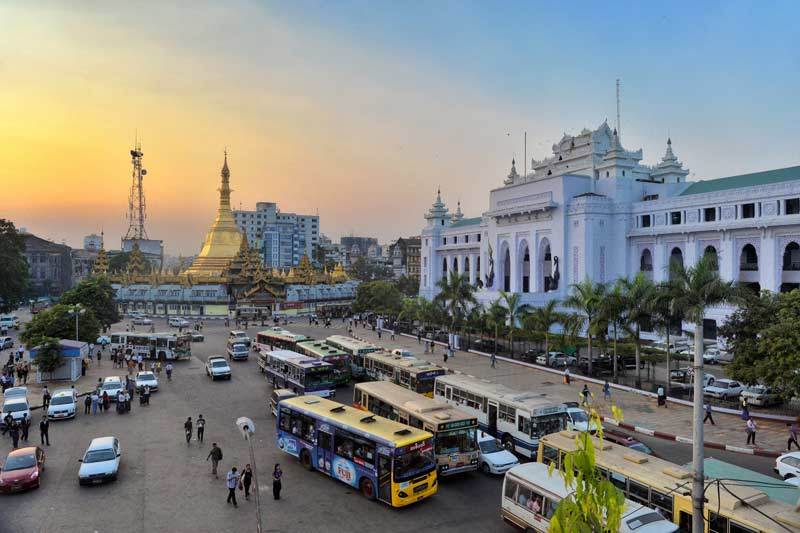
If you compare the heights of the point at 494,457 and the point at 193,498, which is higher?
the point at 494,457

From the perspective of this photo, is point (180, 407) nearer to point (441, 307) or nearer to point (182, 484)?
point (182, 484)

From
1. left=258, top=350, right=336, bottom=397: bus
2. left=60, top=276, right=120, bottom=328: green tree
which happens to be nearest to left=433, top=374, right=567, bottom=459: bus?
left=258, top=350, right=336, bottom=397: bus

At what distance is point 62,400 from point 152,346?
→ 15.2 meters

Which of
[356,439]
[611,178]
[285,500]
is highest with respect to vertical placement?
[611,178]

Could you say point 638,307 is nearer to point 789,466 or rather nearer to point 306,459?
point 789,466

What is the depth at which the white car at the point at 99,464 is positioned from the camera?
1570cm

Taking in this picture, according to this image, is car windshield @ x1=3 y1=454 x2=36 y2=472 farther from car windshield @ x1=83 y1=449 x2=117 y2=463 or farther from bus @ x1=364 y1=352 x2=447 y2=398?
bus @ x1=364 y1=352 x2=447 y2=398

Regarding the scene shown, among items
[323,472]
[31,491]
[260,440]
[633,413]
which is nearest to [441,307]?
[633,413]

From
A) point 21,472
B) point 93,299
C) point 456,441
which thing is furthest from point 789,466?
point 93,299

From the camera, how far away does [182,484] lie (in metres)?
16.0

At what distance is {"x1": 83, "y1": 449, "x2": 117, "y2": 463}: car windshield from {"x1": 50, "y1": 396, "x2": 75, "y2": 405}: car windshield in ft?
27.5

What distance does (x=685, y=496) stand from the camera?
11.5 metres

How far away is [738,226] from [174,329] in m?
50.7

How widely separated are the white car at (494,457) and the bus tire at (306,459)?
16.9 feet
